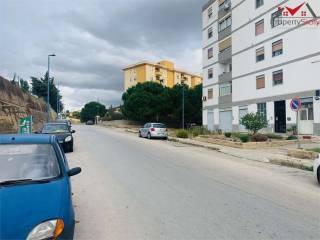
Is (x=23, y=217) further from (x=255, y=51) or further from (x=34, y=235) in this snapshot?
(x=255, y=51)

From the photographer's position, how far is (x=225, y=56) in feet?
128

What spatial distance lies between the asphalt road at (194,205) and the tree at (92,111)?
113489 millimetres

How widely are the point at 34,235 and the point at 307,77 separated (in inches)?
1038

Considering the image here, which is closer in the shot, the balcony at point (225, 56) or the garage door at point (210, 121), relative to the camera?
the balcony at point (225, 56)

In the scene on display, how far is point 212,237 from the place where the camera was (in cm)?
446

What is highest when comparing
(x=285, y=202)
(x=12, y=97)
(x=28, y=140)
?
(x=12, y=97)

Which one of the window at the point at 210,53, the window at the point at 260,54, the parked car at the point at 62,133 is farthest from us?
the window at the point at 210,53

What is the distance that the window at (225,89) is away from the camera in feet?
125

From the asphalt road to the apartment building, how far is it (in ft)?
57.6

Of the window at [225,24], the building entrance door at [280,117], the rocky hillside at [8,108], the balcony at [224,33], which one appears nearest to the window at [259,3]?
the window at [225,24]

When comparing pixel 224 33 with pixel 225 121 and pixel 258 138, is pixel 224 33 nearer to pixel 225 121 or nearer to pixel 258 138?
pixel 225 121

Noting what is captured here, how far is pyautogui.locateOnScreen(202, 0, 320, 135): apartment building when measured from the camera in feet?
83.8

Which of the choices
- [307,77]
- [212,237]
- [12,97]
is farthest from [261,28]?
[212,237]

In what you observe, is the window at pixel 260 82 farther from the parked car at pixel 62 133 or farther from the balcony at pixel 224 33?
the parked car at pixel 62 133
